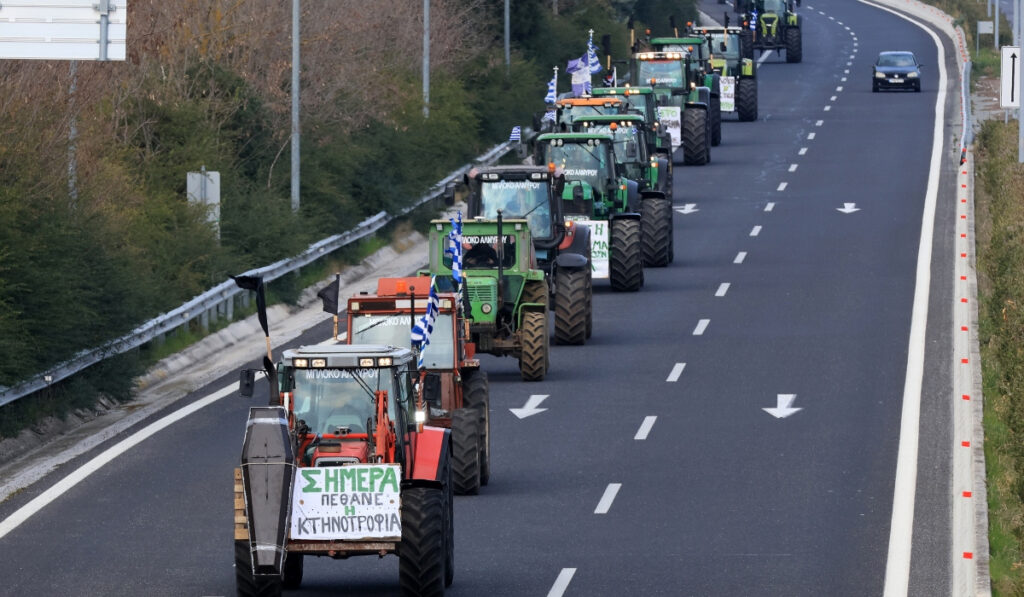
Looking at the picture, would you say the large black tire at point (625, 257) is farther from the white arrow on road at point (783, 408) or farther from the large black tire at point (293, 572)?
the large black tire at point (293, 572)

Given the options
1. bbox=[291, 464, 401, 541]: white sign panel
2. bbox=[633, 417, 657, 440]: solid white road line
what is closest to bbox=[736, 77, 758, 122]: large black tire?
bbox=[633, 417, 657, 440]: solid white road line

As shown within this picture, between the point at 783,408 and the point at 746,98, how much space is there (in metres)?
42.1

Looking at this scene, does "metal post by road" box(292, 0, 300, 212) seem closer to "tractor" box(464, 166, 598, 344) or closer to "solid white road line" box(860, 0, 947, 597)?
"tractor" box(464, 166, 598, 344)

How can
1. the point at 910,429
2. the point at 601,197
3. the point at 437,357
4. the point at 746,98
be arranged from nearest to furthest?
the point at 437,357
the point at 910,429
the point at 601,197
the point at 746,98

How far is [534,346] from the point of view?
28172mm

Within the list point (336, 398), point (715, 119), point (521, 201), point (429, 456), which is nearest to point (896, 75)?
point (715, 119)

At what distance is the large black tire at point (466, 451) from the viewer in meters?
20.6

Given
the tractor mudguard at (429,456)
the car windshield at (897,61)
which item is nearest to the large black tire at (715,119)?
the car windshield at (897,61)

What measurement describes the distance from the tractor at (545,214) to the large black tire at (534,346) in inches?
109

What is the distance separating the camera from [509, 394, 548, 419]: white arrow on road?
26281 millimetres

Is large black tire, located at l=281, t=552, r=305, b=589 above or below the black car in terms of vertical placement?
below

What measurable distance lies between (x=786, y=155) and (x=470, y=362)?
38.1 metres

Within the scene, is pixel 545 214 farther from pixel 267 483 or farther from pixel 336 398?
pixel 267 483

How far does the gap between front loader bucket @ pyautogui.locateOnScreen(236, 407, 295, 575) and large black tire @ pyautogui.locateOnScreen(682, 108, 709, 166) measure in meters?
41.5
